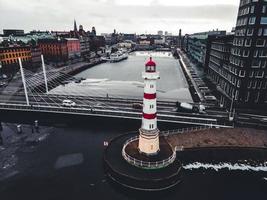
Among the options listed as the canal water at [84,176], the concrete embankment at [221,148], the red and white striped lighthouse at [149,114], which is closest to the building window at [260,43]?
the concrete embankment at [221,148]

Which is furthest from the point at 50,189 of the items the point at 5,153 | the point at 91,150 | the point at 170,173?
the point at 170,173

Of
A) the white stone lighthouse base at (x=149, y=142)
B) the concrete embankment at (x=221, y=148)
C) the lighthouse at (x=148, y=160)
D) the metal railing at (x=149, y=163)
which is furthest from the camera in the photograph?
the concrete embankment at (x=221, y=148)

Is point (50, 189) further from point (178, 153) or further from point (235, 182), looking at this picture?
point (235, 182)

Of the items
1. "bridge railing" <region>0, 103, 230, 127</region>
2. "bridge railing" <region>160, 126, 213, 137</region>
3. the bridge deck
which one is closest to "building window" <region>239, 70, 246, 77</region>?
"bridge railing" <region>0, 103, 230, 127</region>

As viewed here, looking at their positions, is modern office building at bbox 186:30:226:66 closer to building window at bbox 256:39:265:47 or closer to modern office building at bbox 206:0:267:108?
modern office building at bbox 206:0:267:108

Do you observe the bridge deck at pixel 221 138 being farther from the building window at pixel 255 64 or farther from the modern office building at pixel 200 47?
the modern office building at pixel 200 47
